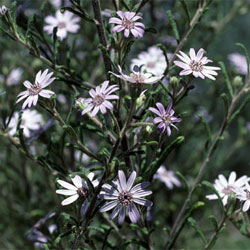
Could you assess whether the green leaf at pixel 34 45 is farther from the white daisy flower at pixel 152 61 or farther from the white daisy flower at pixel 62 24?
the white daisy flower at pixel 152 61

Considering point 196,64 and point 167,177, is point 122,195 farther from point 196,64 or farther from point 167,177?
point 167,177

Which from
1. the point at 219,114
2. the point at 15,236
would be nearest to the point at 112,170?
the point at 15,236

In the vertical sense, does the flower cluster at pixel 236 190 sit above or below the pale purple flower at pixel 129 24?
below

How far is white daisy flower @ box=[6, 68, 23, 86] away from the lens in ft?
6.28

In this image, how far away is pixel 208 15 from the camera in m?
2.21

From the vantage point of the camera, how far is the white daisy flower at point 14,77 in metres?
1.92

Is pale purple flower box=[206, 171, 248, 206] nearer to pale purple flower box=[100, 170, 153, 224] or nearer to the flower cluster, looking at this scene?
the flower cluster

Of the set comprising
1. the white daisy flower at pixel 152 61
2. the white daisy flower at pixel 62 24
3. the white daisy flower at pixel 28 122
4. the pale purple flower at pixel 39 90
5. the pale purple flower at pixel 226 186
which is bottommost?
the pale purple flower at pixel 226 186

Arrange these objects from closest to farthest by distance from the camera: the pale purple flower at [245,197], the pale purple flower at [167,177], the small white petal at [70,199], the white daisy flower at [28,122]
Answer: the small white petal at [70,199] < the pale purple flower at [245,197] < the white daisy flower at [28,122] < the pale purple flower at [167,177]

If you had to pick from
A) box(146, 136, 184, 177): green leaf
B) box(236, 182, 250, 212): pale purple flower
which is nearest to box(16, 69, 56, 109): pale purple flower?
box(146, 136, 184, 177): green leaf

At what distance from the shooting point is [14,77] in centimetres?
201

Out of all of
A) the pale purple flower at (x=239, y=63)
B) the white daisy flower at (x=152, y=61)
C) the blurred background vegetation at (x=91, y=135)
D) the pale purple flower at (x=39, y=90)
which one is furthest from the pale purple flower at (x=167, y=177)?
the pale purple flower at (x=39, y=90)

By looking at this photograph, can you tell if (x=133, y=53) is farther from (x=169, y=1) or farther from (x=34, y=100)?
(x=34, y=100)

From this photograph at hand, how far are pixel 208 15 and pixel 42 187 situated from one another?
52.5 inches
